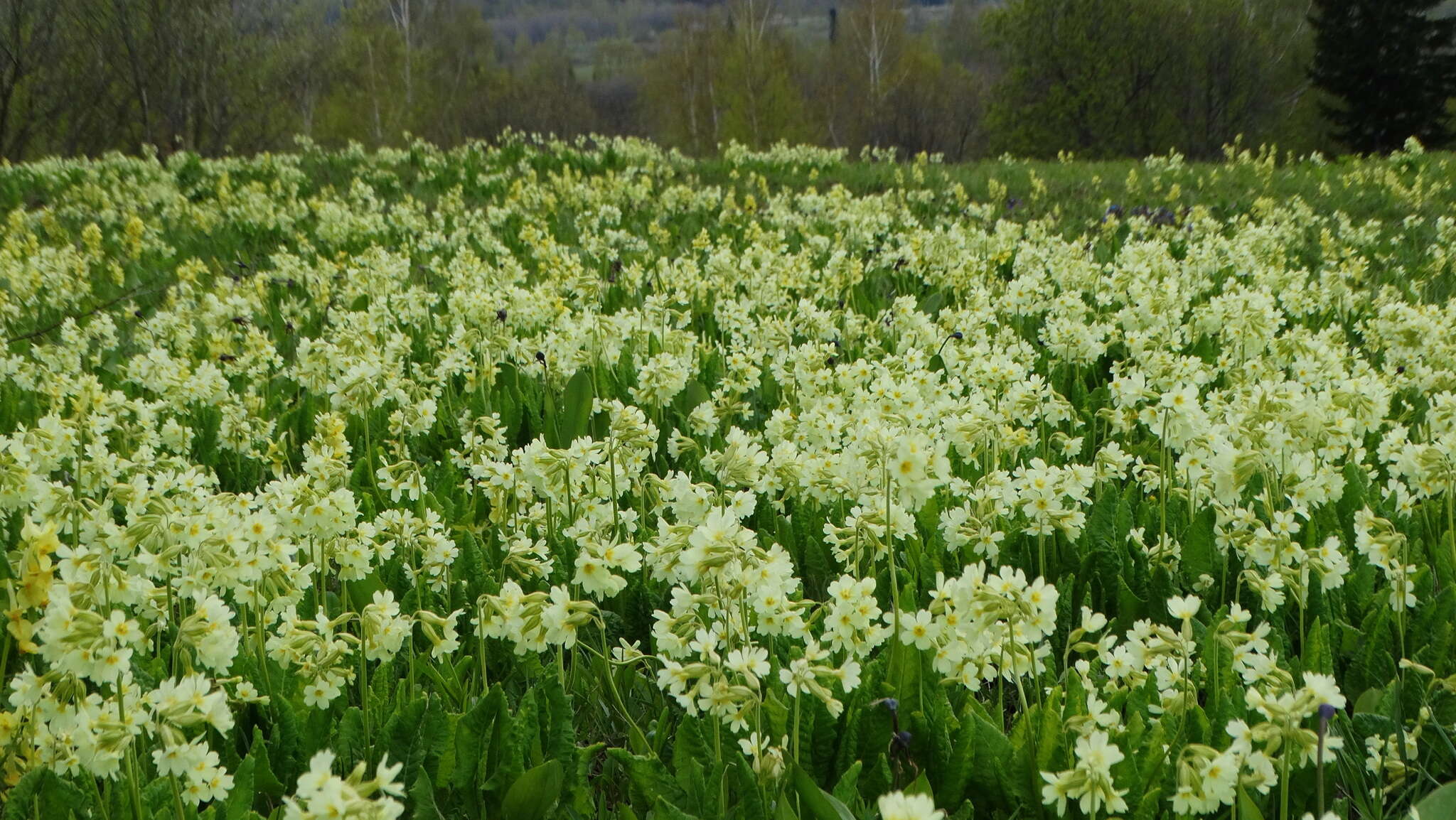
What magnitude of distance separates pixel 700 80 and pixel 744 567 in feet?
206

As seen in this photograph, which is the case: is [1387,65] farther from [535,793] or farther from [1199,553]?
[535,793]

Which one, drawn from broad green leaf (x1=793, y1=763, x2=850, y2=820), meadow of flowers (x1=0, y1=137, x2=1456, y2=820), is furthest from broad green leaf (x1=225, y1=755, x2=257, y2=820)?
broad green leaf (x1=793, y1=763, x2=850, y2=820)

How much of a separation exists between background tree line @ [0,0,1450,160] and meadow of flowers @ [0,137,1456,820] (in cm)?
1443

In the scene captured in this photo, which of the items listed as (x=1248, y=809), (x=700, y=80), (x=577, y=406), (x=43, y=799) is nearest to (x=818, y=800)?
(x=1248, y=809)

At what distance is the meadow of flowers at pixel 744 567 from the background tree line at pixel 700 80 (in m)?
14.4

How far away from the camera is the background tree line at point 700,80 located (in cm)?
2319

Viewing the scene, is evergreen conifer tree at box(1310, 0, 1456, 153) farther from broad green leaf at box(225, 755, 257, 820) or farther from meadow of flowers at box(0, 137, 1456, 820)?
broad green leaf at box(225, 755, 257, 820)

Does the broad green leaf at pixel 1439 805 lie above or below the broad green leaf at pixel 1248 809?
above

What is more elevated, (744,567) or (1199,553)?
(744,567)

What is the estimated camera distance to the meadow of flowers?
2.00m

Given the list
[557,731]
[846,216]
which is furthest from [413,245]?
[557,731]

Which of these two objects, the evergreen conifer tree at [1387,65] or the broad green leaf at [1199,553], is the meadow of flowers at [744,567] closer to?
the broad green leaf at [1199,553]

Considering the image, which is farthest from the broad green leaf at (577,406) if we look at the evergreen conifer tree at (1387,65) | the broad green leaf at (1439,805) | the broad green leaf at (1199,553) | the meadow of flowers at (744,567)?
the evergreen conifer tree at (1387,65)

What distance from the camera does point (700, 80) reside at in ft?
203
